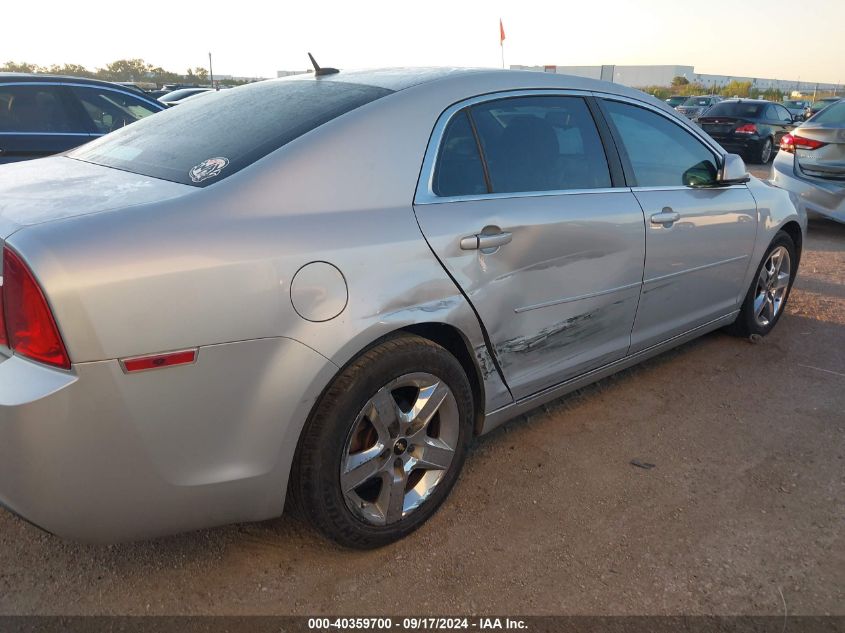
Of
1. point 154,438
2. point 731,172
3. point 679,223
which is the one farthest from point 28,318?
point 731,172

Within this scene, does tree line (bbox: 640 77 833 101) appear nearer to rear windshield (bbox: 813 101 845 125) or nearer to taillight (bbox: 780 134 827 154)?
rear windshield (bbox: 813 101 845 125)

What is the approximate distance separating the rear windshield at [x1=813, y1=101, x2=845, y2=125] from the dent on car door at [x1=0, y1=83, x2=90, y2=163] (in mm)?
7798

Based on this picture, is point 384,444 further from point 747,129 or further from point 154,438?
point 747,129

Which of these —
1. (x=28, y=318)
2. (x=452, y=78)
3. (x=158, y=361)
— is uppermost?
(x=452, y=78)

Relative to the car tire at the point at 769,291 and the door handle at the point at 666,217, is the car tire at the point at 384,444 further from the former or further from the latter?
the car tire at the point at 769,291

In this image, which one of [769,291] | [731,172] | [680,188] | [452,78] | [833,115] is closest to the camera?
[452,78]

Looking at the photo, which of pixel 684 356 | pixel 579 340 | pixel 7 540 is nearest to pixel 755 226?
pixel 684 356

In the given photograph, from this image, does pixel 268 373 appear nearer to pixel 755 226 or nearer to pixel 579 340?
pixel 579 340

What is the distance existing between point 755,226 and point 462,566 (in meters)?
2.84

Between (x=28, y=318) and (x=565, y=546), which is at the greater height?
(x=28, y=318)

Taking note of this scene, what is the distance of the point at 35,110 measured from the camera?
5887mm

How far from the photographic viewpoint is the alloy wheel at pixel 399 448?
221cm

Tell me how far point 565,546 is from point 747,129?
14.8 metres

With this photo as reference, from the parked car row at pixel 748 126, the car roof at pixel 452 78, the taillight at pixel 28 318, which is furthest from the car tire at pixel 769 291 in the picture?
the parked car row at pixel 748 126
